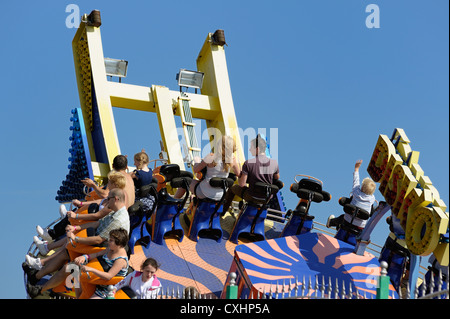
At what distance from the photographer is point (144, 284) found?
7.14m

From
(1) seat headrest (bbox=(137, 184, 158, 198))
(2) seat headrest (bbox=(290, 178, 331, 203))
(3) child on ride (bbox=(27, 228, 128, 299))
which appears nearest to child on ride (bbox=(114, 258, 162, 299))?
(3) child on ride (bbox=(27, 228, 128, 299))

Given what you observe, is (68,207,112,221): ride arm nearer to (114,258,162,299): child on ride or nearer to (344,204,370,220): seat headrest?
(114,258,162,299): child on ride

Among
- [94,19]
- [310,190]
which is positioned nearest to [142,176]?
[310,190]

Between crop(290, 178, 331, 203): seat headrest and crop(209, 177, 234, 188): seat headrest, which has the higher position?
crop(209, 177, 234, 188): seat headrest

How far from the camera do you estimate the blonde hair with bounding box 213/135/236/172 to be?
971 cm

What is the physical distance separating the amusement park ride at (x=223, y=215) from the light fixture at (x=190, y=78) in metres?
0.02

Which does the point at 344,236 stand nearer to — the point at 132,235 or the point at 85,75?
the point at 132,235

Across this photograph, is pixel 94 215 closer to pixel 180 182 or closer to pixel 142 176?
pixel 142 176

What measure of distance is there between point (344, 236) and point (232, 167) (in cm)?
180

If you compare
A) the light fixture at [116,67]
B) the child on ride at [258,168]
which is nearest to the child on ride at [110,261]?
the child on ride at [258,168]

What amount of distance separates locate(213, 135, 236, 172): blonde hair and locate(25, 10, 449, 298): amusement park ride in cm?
29

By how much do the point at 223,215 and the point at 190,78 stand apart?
3.85 meters

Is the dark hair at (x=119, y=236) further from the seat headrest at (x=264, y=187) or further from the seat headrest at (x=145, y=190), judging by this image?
the seat headrest at (x=264, y=187)

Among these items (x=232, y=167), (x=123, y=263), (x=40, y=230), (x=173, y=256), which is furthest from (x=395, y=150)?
(x=40, y=230)
